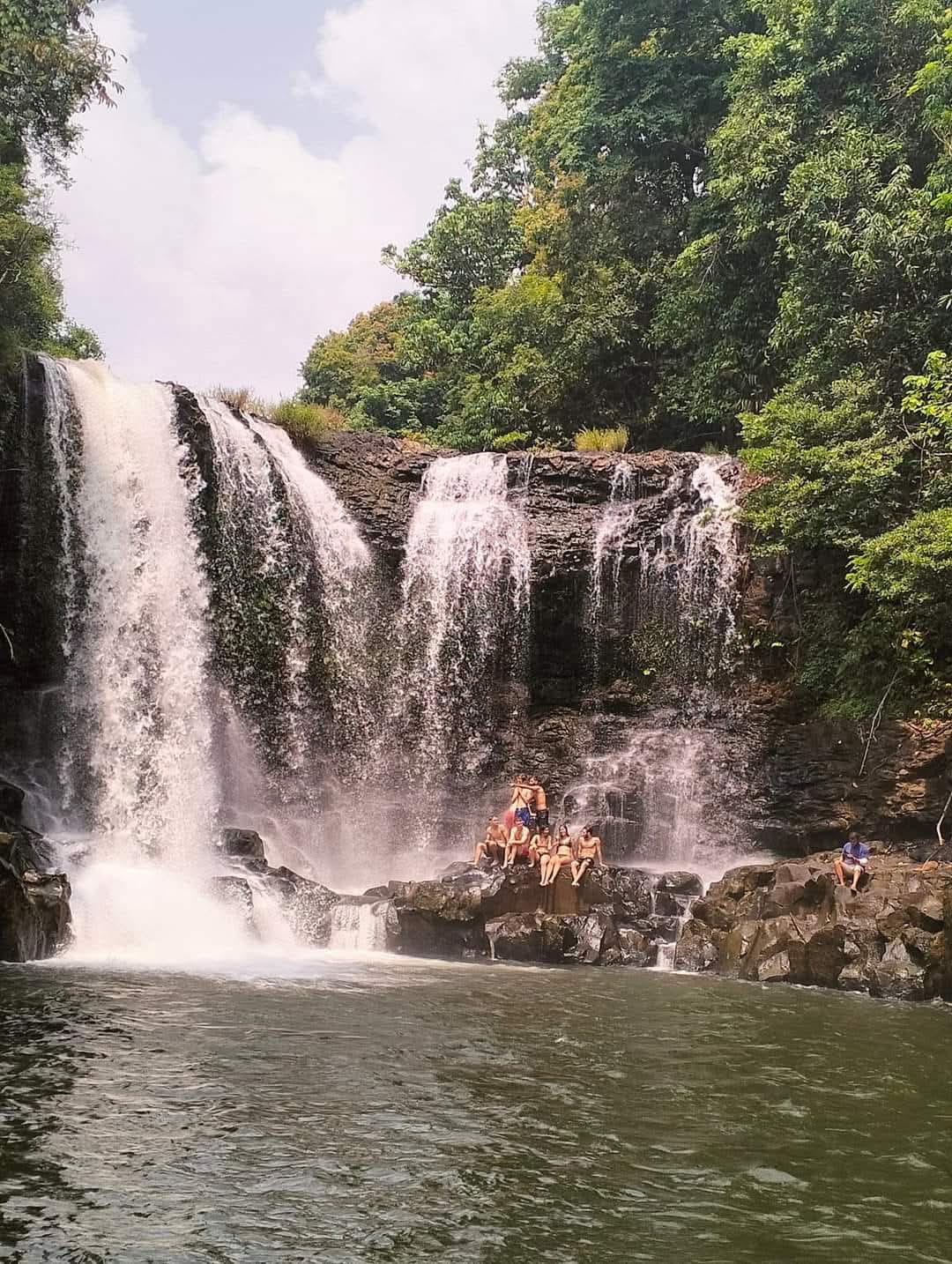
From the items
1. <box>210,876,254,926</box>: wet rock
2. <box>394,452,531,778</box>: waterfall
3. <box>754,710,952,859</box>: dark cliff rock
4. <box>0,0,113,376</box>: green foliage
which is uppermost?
<box>0,0,113,376</box>: green foliage

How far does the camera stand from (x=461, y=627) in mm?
19609

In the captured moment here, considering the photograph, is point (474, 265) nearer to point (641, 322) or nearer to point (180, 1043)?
point (641, 322)

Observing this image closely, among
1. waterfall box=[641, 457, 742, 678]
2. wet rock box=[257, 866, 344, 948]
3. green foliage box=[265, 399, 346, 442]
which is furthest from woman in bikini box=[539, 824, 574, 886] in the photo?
green foliage box=[265, 399, 346, 442]

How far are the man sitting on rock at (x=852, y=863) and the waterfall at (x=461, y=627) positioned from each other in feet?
22.8

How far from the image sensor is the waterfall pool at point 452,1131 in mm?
4441

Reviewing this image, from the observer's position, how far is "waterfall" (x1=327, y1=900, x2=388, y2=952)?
1332 cm

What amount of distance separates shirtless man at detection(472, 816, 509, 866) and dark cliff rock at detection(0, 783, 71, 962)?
6.14 meters

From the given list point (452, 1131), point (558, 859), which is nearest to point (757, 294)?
point (558, 859)

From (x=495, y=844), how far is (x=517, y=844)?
68 centimetres

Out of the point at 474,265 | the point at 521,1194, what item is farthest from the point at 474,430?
the point at 521,1194

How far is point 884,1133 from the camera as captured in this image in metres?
5.97

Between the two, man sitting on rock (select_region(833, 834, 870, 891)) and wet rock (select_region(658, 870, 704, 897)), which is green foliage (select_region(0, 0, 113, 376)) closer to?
wet rock (select_region(658, 870, 704, 897))

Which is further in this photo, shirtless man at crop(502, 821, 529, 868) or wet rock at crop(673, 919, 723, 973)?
shirtless man at crop(502, 821, 529, 868)

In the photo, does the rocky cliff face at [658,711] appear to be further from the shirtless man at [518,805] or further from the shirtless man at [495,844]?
the shirtless man at [495,844]
